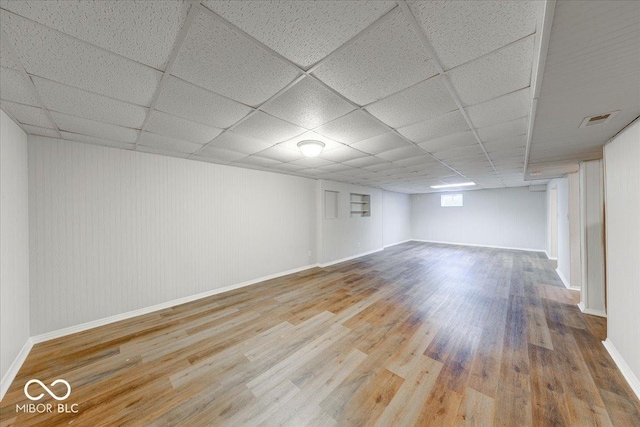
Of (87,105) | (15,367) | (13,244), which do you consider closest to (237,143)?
(87,105)

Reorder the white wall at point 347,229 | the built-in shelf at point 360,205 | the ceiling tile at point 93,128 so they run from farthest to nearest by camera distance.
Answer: the built-in shelf at point 360,205, the white wall at point 347,229, the ceiling tile at point 93,128

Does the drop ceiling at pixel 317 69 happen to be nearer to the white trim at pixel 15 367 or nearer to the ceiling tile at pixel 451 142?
the ceiling tile at pixel 451 142

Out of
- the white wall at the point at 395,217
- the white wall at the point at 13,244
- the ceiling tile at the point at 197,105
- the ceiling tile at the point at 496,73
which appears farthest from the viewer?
the white wall at the point at 395,217

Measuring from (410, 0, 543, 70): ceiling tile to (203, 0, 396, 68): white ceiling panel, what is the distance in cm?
24

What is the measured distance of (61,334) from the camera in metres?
2.70

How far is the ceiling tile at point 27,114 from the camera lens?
193 centimetres

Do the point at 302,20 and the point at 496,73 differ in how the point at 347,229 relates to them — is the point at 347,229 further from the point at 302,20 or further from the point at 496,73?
the point at 302,20

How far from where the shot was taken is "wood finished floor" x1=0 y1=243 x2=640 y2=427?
162 cm

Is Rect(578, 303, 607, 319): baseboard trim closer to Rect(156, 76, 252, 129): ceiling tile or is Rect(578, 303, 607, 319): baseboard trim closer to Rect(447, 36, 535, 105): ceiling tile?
Rect(447, 36, 535, 105): ceiling tile

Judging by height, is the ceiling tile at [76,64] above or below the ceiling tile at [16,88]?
above

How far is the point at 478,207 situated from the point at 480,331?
819 centimetres

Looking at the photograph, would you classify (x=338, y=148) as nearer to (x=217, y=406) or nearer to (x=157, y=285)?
(x=217, y=406)

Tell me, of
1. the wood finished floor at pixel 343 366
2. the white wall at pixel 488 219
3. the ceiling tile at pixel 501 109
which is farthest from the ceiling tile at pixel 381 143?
the white wall at pixel 488 219

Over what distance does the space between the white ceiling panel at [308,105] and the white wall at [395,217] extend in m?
7.29
